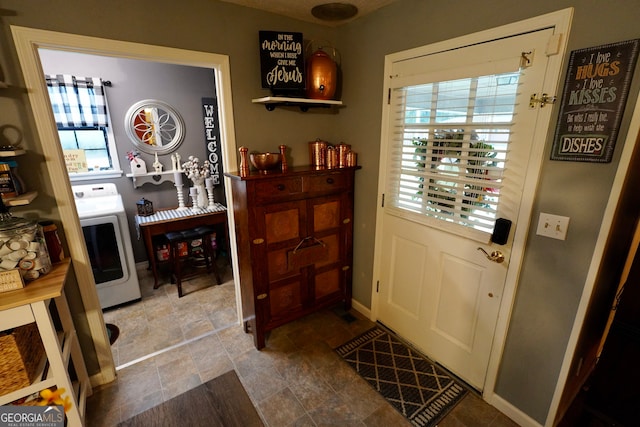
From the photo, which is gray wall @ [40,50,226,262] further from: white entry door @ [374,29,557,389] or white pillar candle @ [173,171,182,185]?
white entry door @ [374,29,557,389]

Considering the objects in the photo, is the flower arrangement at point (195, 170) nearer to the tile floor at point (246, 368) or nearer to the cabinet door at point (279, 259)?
the tile floor at point (246, 368)

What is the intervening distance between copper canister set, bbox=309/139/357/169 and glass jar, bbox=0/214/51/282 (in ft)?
5.51

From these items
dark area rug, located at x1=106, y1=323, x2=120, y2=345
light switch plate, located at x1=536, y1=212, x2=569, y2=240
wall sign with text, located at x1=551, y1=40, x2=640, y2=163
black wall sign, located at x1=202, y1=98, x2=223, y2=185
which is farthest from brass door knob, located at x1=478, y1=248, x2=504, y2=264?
black wall sign, located at x1=202, y1=98, x2=223, y2=185

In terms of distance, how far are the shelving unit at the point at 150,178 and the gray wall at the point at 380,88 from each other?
1622 millimetres

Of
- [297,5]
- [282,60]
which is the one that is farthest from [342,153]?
[297,5]

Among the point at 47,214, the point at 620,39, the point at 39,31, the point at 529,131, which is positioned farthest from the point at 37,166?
the point at 620,39

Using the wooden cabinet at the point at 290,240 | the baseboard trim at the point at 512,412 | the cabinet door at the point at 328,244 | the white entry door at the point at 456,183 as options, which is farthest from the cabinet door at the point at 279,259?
the baseboard trim at the point at 512,412

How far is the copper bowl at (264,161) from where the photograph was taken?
6.57 feet

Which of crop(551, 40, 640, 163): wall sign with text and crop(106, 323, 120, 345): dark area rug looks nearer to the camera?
crop(551, 40, 640, 163): wall sign with text

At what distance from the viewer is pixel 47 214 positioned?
1584 millimetres

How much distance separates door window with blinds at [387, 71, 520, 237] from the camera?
1.50 metres

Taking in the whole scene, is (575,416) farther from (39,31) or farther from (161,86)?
(161,86)

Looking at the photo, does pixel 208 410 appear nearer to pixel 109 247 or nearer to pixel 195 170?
pixel 109 247

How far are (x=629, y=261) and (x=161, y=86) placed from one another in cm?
406
